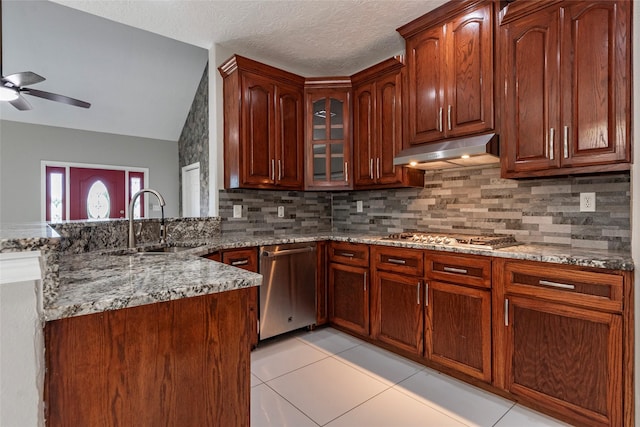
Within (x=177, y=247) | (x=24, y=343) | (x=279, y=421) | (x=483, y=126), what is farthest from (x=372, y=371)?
(x=24, y=343)

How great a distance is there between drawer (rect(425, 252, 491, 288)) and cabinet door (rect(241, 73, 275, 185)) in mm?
1623

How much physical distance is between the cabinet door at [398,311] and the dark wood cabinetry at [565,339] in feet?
1.77

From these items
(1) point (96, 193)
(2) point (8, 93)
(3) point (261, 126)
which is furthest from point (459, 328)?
(1) point (96, 193)

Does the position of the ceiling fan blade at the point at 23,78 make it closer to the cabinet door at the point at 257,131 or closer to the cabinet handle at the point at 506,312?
the cabinet door at the point at 257,131

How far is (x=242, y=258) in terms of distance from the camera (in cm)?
255

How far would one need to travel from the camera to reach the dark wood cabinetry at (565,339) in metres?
1.54

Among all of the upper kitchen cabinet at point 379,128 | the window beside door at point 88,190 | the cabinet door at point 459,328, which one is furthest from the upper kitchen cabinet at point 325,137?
the window beside door at point 88,190

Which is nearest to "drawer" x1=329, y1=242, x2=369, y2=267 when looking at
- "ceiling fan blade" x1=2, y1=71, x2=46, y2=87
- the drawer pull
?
the drawer pull

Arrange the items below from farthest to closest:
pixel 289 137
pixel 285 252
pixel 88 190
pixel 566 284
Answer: pixel 88 190
pixel 289 137
pixel 285 252
pixel 566 284

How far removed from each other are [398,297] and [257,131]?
1.90 metres

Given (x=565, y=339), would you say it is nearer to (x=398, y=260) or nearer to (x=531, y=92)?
(x=398, y=260)

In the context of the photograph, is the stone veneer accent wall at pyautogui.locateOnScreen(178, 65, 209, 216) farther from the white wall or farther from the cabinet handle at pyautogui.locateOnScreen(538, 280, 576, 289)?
the cabinet handle at pyautogui.locateOnScreen(538, 280, 576, 289)

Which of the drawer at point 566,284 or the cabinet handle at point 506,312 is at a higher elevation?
the drawer at point 566,284

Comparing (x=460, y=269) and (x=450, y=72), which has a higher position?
(x=450, y=72)
